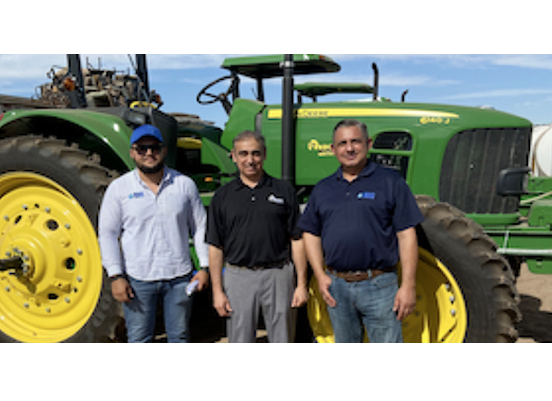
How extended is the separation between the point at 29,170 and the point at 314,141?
2.18m

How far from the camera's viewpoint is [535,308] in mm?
A: 4551

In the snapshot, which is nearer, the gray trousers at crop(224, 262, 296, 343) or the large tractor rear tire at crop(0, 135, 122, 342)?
the gray trousers at crop(224, 262, 296, 343)

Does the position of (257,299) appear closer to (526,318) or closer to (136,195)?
(136,195)

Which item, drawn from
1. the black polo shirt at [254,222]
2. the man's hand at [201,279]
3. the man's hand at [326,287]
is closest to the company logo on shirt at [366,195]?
the black polo shirt at [254,222]

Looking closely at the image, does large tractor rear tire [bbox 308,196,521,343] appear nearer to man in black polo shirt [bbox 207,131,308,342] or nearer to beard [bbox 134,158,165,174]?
man in black polo shirt [bbox 207,131,308,342]

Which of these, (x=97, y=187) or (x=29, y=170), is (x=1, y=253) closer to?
(x=29, y=170)

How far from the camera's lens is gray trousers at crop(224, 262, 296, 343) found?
231cm

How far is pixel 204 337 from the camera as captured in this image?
391 centimetres

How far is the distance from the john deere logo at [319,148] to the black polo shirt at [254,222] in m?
1.38

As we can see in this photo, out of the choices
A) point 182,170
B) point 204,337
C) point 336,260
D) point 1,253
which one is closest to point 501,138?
point 336,260

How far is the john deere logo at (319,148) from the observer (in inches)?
145

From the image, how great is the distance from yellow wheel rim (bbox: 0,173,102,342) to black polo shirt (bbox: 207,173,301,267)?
4.25 ft

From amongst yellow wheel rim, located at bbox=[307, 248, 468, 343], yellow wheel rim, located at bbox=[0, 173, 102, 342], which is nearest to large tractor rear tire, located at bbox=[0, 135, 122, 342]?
yellow wheel rim, located at bbox=[0, 173, 102, 342]

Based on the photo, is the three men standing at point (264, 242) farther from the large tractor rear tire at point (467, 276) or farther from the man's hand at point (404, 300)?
the large tractor rear tire at point (467, 276)
